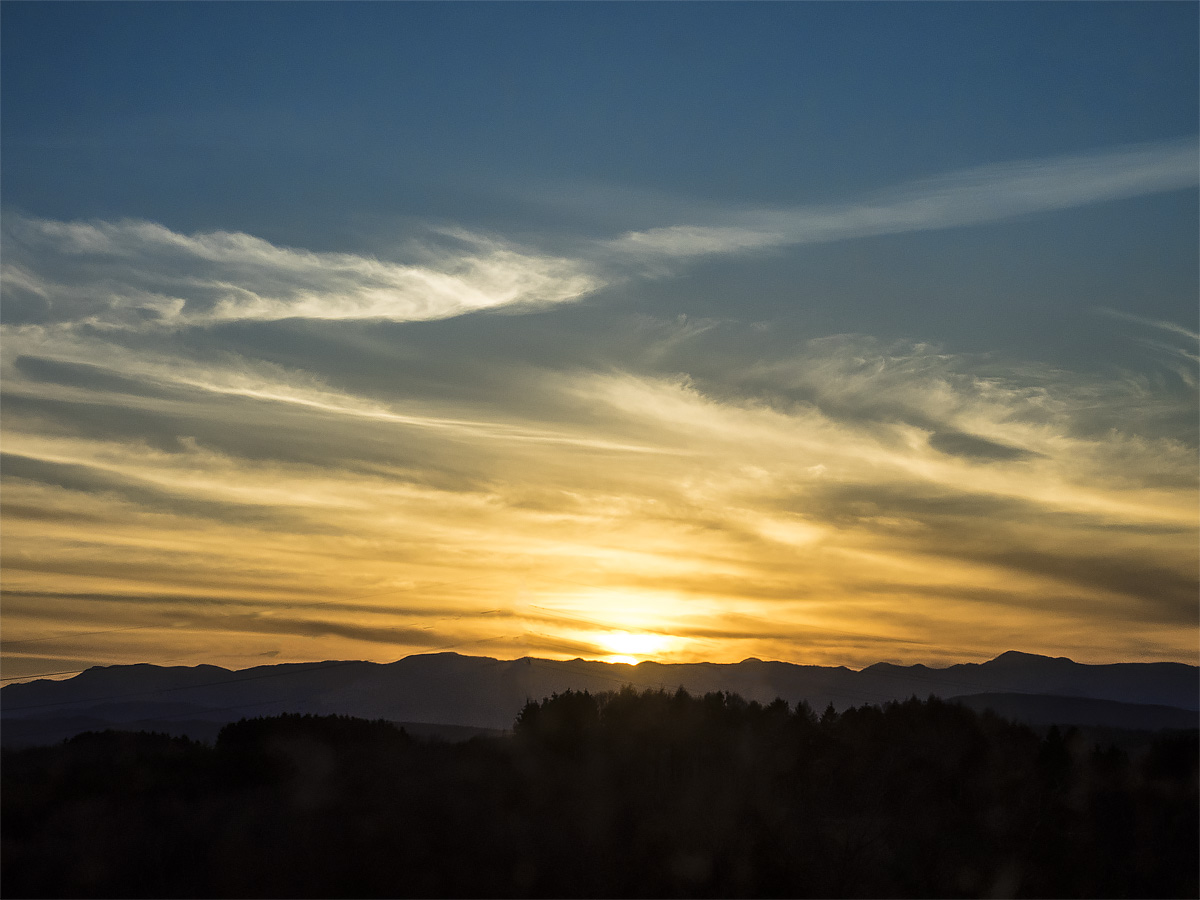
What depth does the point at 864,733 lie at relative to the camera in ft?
288

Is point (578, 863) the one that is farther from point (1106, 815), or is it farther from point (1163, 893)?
point (1106, 815)

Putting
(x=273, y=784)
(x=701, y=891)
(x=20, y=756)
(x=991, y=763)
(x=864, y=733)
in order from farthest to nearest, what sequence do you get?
(x=864, y=733) < (x=991, y=763) < (x=273, y=784) < (x=20, y=756) < (x=701, y=891)

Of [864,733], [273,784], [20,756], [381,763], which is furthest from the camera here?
[864,733]

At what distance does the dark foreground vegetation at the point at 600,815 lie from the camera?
157ft

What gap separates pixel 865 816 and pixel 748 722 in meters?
37.7

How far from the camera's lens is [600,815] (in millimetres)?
Result: 59031

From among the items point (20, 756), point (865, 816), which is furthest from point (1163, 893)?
point (20, 756)

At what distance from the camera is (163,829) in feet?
164

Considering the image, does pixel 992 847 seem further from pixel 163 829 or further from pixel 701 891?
pixel 163 829

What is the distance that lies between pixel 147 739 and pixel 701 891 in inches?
1843

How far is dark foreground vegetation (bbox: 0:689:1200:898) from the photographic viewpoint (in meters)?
47.8

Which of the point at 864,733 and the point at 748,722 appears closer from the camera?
the point at 864,733

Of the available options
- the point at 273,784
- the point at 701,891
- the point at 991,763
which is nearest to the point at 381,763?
the point at 273,784

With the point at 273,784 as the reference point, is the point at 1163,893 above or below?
below
